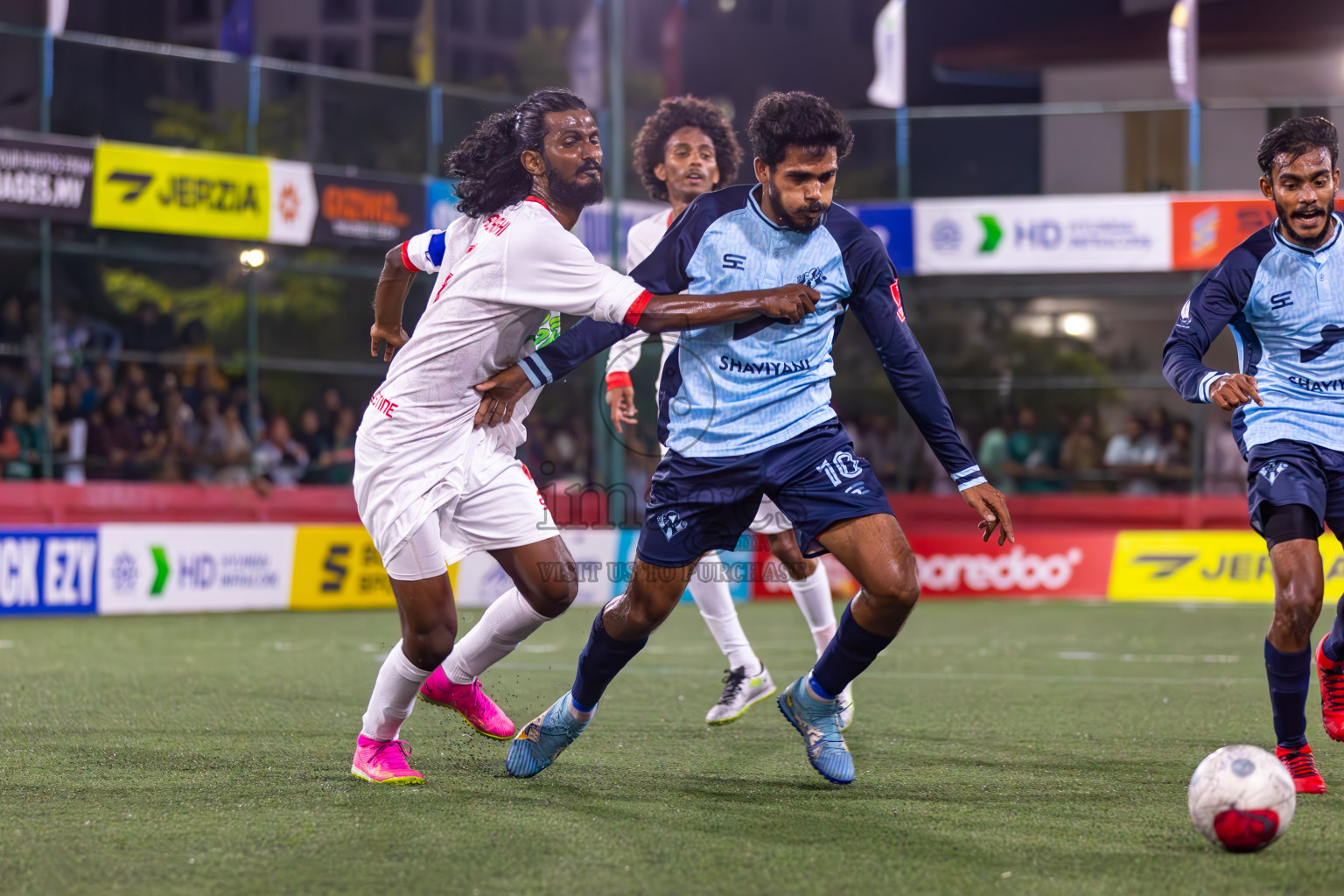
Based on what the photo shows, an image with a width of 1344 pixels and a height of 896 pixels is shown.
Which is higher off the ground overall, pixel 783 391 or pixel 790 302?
pixel 790 302

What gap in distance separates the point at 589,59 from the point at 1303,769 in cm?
1777

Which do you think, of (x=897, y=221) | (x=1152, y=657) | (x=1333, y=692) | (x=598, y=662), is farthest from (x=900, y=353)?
(x=897, y=221)

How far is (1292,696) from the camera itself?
16.3 feet

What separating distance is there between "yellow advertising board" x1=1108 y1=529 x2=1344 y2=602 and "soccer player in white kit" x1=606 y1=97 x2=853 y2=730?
1025 cm

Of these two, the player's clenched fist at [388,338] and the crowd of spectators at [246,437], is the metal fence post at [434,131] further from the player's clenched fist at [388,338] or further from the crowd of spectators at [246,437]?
the player's clenched fist at [388,338]

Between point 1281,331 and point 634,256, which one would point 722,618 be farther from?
point 1281,331

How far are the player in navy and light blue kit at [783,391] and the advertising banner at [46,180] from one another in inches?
493

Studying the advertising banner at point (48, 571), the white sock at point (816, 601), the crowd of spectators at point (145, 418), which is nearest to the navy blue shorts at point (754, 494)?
the white sock at point (816, 601)

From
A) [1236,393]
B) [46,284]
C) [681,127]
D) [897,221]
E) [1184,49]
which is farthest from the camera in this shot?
[1184,49]

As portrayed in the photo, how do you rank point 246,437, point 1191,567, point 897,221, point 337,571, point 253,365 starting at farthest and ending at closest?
point 897,221, point 253,365, point 246,437, point 1191,567, point 337,571

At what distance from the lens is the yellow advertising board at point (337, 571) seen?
15.3 metres

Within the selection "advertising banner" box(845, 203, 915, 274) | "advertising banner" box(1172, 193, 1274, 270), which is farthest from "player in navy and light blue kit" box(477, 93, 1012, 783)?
"advertising banner" box(1172, 193, 1274, 270)

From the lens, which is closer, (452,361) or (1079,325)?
(452,361)

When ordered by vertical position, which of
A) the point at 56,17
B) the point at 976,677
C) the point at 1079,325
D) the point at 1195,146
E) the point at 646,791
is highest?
the point at 56,17
